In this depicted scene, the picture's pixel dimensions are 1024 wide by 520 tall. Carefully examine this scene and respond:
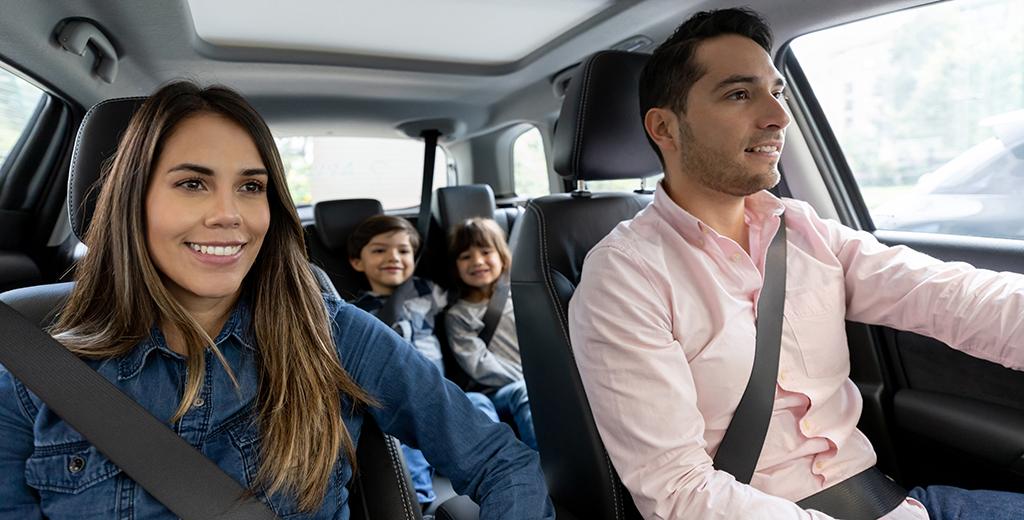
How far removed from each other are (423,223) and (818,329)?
7.62ft

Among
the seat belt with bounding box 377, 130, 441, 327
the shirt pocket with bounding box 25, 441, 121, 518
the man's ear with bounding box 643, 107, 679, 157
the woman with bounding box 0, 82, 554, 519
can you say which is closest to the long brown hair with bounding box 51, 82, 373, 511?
the woman with bounding box 0, 82, 554, 519

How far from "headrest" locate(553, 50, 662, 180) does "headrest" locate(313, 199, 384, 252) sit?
59.9 inches

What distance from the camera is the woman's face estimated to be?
101cm

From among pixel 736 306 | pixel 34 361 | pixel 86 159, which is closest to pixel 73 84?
pixel 86 159

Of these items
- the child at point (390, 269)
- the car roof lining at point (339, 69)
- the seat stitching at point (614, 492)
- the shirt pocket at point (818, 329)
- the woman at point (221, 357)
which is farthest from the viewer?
the child at point (390, 269)

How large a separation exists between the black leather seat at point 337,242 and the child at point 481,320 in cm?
45

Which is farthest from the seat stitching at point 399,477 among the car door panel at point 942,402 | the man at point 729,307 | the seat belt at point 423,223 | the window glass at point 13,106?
the window glass at point 13,106

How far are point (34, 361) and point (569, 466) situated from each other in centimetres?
100

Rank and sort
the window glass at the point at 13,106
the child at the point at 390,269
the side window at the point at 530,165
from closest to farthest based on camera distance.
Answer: the window glass at the point at 13,106 → the child at the point at 390,269 → the side window at the point at 530,165

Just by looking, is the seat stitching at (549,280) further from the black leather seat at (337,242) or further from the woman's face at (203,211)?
the black leather seat at (337,242)

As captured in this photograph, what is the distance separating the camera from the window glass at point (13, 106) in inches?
80.0

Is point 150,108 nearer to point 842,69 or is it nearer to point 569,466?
point 569,466

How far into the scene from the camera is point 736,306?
4.31ft

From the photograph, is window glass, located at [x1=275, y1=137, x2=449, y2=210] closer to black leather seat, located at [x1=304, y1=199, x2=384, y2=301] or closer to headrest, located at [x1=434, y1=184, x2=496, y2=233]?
headrest, located at [x1=434, y1=184, x2=496, y2=233]
